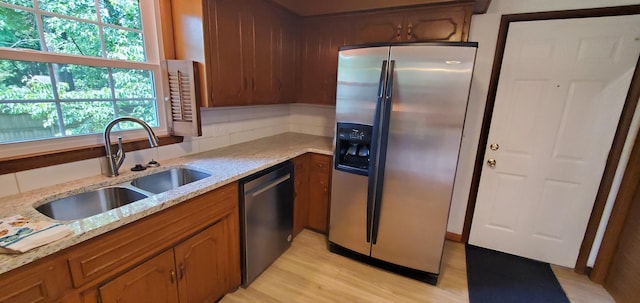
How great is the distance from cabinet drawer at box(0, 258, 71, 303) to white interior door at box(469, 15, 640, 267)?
2.73m

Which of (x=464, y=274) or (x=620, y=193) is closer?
(x=620, y=193)

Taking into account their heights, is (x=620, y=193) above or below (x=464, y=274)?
above

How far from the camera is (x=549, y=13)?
1.90 meters

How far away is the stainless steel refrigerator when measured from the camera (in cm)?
165

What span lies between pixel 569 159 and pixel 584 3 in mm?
1111

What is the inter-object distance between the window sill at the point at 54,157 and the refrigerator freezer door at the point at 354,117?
1.41 metres

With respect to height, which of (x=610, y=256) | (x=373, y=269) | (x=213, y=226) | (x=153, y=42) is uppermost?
(x=153, y=42)

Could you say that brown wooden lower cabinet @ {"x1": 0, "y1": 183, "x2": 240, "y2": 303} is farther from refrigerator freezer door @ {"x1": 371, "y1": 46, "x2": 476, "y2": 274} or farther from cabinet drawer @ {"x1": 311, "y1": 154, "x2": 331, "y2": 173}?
refrigerator freezer door @ {"x1": 371, "y1": 46, "x2": 476, "y2": 274}

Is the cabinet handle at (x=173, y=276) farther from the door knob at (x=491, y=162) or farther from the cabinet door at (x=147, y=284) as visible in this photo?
the door knob at (x=491, y=162)

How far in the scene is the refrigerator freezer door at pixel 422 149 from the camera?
1.62 metres

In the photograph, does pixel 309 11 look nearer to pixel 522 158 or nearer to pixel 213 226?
pixel 213 226

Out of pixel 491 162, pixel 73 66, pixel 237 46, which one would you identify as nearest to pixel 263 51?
pixel 237 46

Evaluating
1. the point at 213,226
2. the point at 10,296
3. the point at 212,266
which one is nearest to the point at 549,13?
the point at 213,226

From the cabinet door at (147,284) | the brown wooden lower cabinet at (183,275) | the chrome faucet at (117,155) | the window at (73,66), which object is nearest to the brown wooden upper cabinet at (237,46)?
the window at (73,66)
